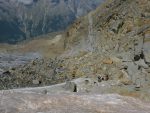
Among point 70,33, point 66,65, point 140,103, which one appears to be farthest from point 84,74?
point 70,33

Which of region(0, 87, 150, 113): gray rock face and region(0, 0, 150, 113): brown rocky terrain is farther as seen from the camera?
region(0, 0, 150, 113): brown rocky terrain

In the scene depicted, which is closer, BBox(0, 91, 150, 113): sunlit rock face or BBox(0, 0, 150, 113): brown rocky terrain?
BBox(0, 91, 150, 113): sunlit rock face

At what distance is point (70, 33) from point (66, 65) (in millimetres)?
22599

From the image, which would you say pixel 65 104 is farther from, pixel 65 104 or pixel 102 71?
pixel 102 71

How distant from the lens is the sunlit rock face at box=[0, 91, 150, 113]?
2120 cm

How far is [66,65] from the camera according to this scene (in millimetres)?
47719

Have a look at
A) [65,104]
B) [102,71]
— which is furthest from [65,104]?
[102,71]

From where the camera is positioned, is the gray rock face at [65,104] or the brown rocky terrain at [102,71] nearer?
the gray rock face at [65,104]

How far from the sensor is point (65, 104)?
22625mm

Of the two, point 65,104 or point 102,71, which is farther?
point 102,71

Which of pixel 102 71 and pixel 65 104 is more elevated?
pixel 102 71

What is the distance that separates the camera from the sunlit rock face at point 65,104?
69.6 feet

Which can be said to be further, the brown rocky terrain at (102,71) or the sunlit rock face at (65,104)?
the brown rocky terrain at (102,71)

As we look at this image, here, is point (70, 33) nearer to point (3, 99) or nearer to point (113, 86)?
point (113, 86)
